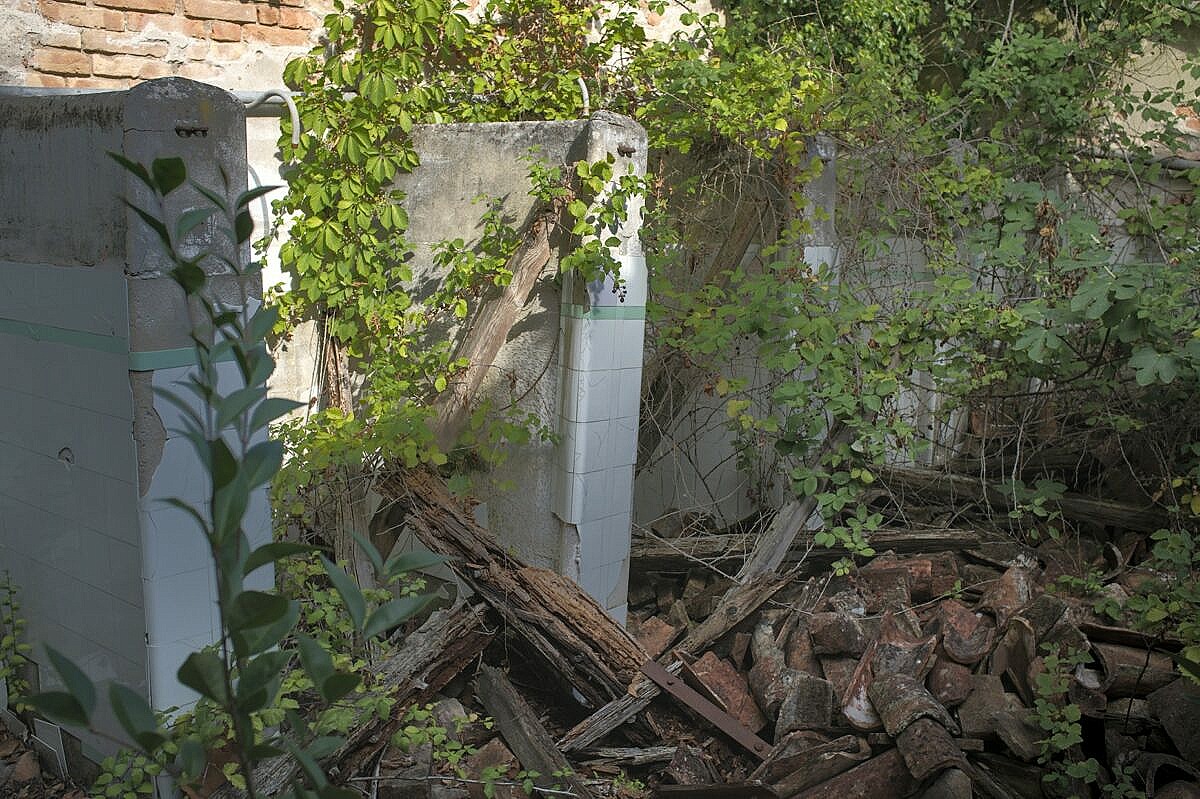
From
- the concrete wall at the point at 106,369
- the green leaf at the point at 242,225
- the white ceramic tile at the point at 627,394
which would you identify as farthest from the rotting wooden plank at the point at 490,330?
the green leaf at the point at 242,225

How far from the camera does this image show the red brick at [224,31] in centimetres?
471

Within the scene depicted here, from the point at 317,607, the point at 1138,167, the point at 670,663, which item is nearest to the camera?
the point at 317,607

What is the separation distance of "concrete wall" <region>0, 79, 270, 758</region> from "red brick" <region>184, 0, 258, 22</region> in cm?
141

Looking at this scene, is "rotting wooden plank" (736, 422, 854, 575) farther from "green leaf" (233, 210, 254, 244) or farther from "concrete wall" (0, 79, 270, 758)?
"green leaf" (233, 210, 254, 244)

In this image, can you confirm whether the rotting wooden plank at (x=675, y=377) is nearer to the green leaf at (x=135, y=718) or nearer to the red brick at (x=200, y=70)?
the red brick at (x=200, y=70)

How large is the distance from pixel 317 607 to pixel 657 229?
234cm

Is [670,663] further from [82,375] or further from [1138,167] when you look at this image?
[1138,167]

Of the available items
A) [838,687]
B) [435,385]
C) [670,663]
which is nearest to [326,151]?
[435,385]

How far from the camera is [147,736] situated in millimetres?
1041

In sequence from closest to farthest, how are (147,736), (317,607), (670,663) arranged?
(147,736) < (317,607) < (670,663)

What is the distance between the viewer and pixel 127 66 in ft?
14.9

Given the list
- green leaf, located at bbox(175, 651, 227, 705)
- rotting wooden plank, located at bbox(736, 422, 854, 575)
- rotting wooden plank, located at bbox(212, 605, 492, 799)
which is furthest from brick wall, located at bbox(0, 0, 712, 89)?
green leaf, located at bbox(175, 651, 227, 705)

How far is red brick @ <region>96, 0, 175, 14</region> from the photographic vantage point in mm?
4426

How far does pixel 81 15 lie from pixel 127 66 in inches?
10.7
